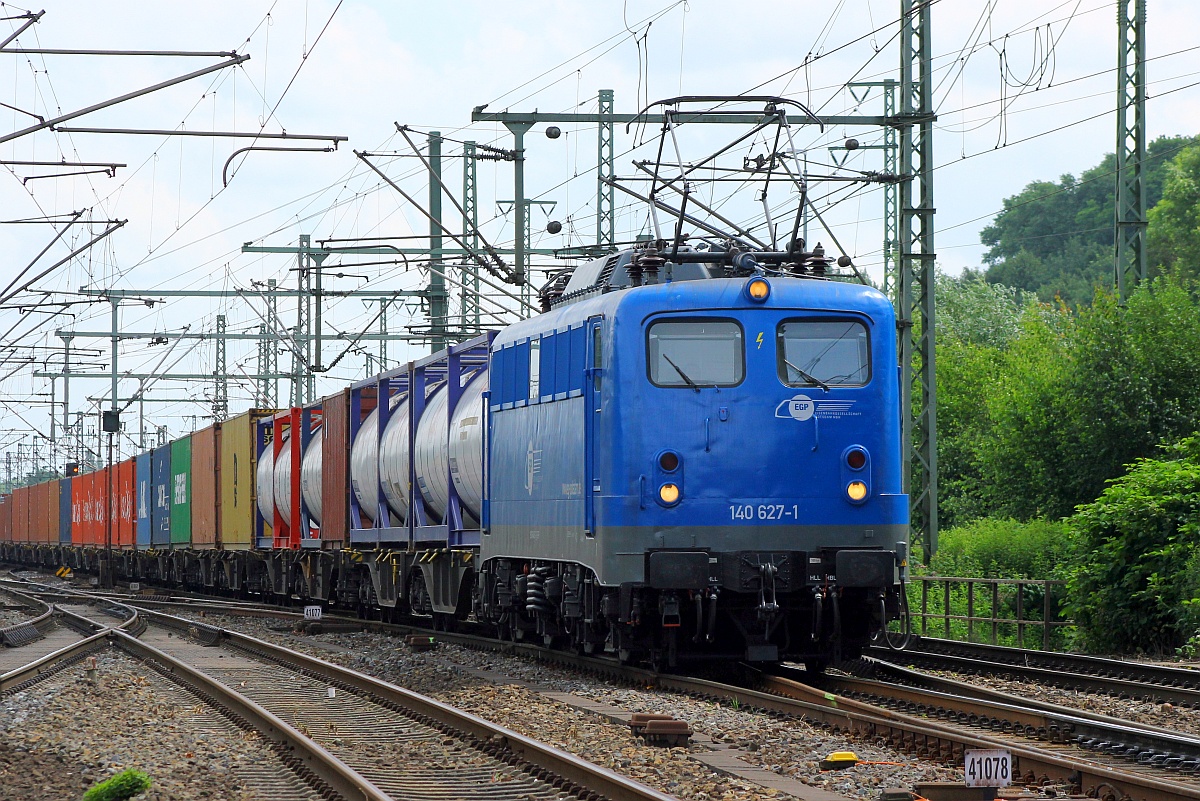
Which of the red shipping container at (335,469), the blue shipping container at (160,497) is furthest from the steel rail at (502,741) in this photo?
the blue shipping container at (160,497)

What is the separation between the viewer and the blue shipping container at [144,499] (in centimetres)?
4528

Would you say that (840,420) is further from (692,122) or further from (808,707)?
(692,122)

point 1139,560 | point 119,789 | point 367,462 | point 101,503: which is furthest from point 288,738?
point 101,503

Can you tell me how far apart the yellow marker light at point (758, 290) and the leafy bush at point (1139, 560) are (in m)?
6.37

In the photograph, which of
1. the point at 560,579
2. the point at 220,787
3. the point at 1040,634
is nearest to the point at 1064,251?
the point at 1040,634

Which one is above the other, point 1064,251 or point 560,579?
point 1064,251

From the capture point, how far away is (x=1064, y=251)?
9769 centimetres

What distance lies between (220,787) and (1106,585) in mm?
12385

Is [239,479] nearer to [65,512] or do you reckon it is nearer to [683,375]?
[683,375]

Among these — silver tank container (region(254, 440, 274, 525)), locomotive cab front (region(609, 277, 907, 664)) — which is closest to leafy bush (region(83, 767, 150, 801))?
locomotive cab front (region(609, 277, 907, 664))

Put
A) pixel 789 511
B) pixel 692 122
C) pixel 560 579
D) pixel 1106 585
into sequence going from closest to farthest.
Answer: pixel 789 511 < pixel 560 579 < pixel 1106 585 < pixel 692 122

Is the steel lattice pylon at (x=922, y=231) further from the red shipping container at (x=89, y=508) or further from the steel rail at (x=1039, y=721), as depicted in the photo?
the red shipping container at (x=89, y=508)

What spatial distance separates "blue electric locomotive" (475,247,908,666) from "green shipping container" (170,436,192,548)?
85.6ft

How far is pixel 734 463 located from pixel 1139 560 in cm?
686
